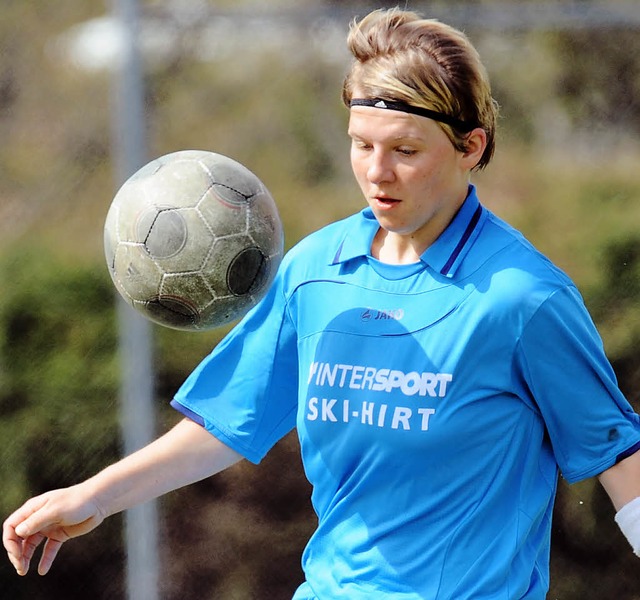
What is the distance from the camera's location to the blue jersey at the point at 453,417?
80.4 inches

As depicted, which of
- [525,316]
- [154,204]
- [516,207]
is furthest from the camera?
[516,207]

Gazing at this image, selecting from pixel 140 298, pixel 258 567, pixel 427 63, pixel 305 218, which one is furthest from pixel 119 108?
pixel 427 63

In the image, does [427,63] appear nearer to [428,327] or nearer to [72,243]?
[428,327]

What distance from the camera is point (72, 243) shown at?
4234mm

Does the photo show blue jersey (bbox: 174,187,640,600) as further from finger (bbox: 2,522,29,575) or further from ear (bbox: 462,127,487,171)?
finger (bbox: 2,522,29,575)

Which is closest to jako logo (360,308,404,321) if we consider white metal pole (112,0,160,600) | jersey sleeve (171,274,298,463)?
jersey sleeve (171,274,298,463)

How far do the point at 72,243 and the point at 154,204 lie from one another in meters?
1.99

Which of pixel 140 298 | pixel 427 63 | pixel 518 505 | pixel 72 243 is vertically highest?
pixel 427 63

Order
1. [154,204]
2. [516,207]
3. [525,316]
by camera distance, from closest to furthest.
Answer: [525,316] → [154,204] → [516,207]

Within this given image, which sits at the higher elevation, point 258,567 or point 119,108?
point 119,108

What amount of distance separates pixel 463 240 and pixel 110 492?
88cm

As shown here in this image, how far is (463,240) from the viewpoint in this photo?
217 cm

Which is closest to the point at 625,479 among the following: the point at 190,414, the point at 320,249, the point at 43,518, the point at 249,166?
the point at 320,249

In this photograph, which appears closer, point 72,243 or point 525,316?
point 525,316
